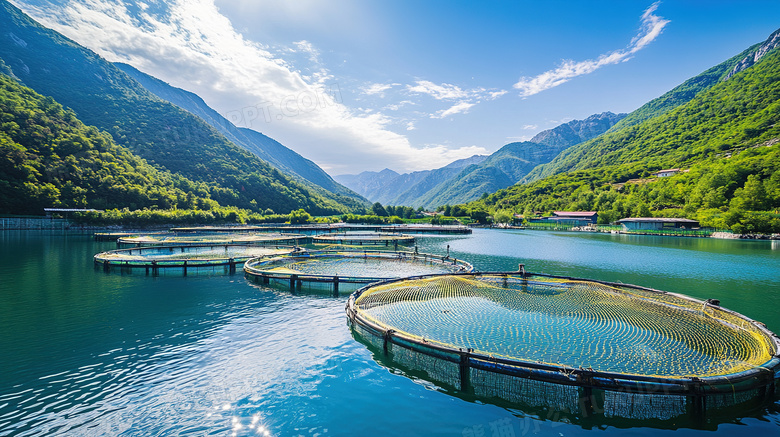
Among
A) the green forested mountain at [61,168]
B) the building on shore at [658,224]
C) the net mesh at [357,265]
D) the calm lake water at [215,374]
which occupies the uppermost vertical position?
the green forested mountain at [61,168]

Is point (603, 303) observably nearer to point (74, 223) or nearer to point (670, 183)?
point (74, 223)

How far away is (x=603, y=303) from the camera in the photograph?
20.0 meters

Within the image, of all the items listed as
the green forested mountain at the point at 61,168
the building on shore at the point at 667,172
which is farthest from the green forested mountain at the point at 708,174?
the green forested mountain at the point at 61,168

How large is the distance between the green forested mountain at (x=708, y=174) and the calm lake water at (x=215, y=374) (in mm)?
101017

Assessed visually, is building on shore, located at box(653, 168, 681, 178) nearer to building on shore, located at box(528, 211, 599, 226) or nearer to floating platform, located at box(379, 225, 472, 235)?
building on shore, located at box(528, 211, 599, 226)

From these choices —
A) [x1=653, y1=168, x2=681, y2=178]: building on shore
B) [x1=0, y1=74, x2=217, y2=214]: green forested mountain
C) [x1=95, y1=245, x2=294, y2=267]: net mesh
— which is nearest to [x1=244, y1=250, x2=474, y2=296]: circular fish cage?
[x1=95, y1=245, x2=294, y2=267]: net mesh

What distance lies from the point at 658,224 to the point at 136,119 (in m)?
212

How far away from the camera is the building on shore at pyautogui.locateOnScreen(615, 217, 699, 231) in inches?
3713

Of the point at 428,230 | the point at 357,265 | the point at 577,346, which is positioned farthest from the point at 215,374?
the point at 428,230

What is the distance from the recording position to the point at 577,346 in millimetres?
13727

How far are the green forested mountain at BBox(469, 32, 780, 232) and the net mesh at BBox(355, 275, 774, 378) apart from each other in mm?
91010

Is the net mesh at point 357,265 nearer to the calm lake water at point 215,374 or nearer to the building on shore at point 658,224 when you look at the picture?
the calm lake water at point 215,374

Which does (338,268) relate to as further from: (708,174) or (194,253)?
(708,174)

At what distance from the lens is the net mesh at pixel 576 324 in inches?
482
